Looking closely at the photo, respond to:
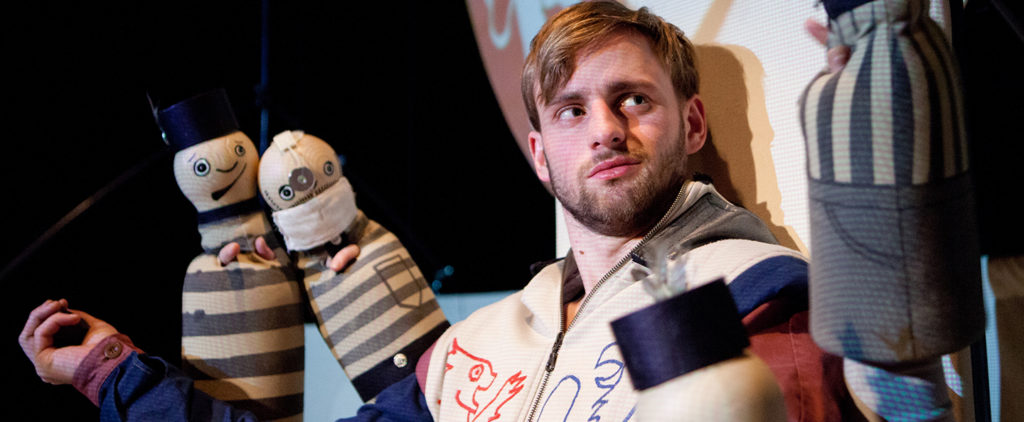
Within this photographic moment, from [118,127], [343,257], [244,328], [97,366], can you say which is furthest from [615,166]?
[118,127]

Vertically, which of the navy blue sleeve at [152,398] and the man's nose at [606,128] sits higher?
the man's nose at [606,128]

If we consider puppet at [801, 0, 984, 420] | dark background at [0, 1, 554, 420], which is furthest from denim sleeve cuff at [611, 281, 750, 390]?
dark background at [0, 1, 554, 420]

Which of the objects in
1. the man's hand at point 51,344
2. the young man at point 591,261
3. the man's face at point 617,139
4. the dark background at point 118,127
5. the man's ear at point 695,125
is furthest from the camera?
the dark background at point 118,127

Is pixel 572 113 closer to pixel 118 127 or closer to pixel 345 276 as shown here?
pixel 345 276

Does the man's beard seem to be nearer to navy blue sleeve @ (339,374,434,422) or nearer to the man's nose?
the man's nose

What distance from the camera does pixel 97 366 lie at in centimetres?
118

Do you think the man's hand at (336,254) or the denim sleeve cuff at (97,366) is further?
the man's hand at (336,254)

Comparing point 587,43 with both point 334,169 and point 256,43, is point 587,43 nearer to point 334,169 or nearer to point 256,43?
point 334,169

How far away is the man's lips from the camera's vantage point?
3.07ft

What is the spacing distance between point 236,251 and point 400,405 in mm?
405

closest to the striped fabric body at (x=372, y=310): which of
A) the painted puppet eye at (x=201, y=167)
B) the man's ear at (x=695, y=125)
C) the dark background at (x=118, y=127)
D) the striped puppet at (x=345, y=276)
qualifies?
the striped puppet at (x=345, y=276)

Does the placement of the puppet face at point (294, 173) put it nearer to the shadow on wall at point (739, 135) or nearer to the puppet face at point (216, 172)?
the puppet face at point (216, 172)

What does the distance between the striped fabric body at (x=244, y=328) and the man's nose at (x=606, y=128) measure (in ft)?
2.18

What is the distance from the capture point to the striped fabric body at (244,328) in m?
1.23
